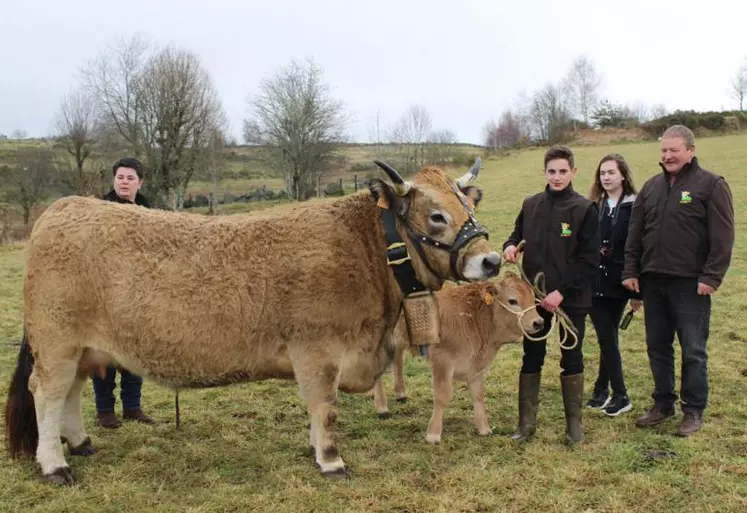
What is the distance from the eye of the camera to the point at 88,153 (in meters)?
38.2

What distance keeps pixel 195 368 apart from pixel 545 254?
9.76 feet

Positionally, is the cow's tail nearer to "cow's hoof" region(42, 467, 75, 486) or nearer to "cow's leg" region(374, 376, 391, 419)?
"cow's hoof" region(42, 467, 75, 486)

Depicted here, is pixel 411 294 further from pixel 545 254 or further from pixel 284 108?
pixel 284 108

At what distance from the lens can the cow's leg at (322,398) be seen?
4.38 meters

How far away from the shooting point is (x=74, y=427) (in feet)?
16.3

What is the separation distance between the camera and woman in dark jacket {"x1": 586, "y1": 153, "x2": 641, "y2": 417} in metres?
5.70

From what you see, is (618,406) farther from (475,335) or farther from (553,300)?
(553,300)

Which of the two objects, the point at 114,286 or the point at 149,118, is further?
the point at 149,118

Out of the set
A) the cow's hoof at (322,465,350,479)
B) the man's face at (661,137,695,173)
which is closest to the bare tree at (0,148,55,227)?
the cow's hoof at (322,465,350,479)

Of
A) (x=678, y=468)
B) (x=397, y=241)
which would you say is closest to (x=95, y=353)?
(x=397, y=241)

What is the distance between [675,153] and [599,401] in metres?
2.57

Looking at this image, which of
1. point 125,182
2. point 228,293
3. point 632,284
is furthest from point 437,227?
point 125,182

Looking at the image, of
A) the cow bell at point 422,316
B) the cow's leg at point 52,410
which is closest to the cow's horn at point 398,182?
the cow bell at point 422,316

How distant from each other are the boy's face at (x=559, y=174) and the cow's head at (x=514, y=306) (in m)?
0.92
